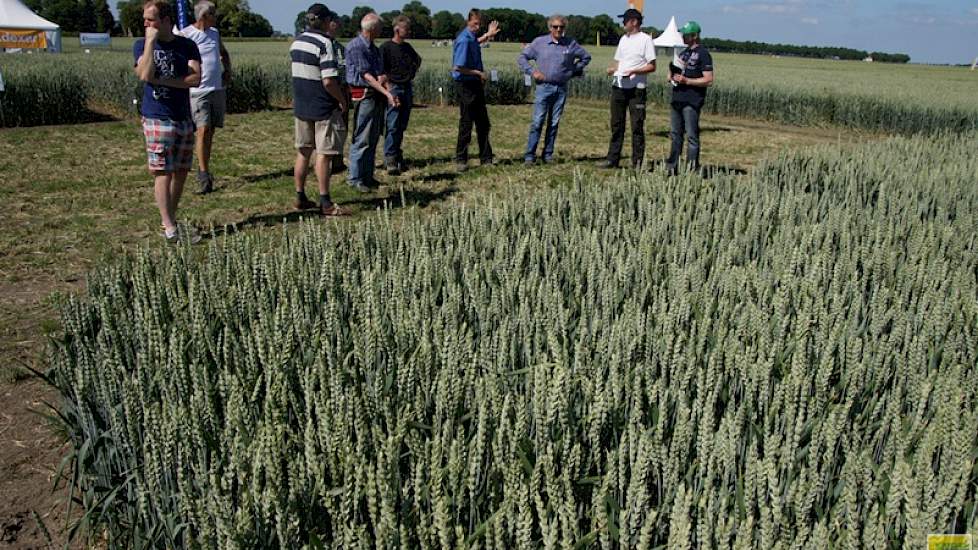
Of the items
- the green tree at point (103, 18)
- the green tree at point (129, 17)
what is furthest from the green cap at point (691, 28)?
the green tree at point (103, 18)

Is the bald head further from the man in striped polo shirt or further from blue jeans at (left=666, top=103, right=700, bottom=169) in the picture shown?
blue jeans at (left=666, top=103, right=700, bottom=169)

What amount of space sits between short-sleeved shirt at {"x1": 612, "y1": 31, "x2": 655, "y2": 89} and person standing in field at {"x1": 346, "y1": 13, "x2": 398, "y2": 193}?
9.95 feet

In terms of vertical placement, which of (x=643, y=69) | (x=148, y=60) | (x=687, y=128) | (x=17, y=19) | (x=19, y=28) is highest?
(x=17, y=19)

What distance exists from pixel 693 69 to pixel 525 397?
676 centimetres

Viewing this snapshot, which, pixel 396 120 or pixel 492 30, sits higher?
pixel 492 30

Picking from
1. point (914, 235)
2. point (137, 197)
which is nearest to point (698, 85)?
point (914, 235)

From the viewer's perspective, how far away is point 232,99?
17219 mm

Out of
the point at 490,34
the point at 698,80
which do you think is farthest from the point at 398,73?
the point at 698,80

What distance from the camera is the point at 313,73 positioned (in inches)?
242

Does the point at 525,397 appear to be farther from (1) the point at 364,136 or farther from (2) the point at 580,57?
(2) the point at 580,57

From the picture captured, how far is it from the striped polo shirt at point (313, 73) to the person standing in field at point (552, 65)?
134 inches

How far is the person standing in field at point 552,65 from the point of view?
8.98 metres

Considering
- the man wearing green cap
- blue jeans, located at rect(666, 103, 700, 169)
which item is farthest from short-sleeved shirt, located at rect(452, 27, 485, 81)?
blue jeans, located at rect(666, 103, 700, 169)

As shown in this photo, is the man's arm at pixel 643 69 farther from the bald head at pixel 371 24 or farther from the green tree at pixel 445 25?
the green tree at pixel 445 25
